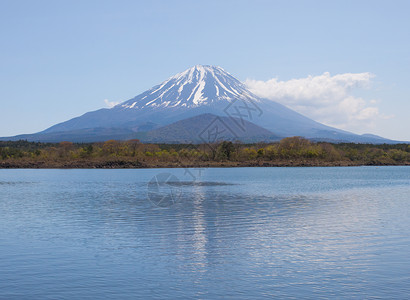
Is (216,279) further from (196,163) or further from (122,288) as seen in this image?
(196,163)

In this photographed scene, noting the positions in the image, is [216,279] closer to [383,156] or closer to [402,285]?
[402,285]

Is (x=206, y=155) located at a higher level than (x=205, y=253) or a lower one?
higher

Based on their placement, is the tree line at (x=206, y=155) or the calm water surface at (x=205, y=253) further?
the tree line at (x=206, y=155)

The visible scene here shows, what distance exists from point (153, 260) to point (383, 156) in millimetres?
111876

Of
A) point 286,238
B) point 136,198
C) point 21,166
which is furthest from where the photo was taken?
point 21,166

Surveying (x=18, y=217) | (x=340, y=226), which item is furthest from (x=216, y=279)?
(x=18, y=217)

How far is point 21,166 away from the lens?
94688 millimetres

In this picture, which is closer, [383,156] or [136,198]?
[136,198]

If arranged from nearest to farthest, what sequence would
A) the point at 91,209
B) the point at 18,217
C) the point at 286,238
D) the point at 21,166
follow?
the point at 286,238 → the point at 18,217 → the point at 91,209 → the point at 21,166

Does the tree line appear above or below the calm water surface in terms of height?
above

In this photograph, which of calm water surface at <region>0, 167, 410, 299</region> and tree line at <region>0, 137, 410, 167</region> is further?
tree line at <region>0, 137, 410, 167</region>

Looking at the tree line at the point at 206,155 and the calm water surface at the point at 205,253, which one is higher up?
the tree line at the point at 206,155

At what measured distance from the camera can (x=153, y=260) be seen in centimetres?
1308

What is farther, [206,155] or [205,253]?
[206,155]
